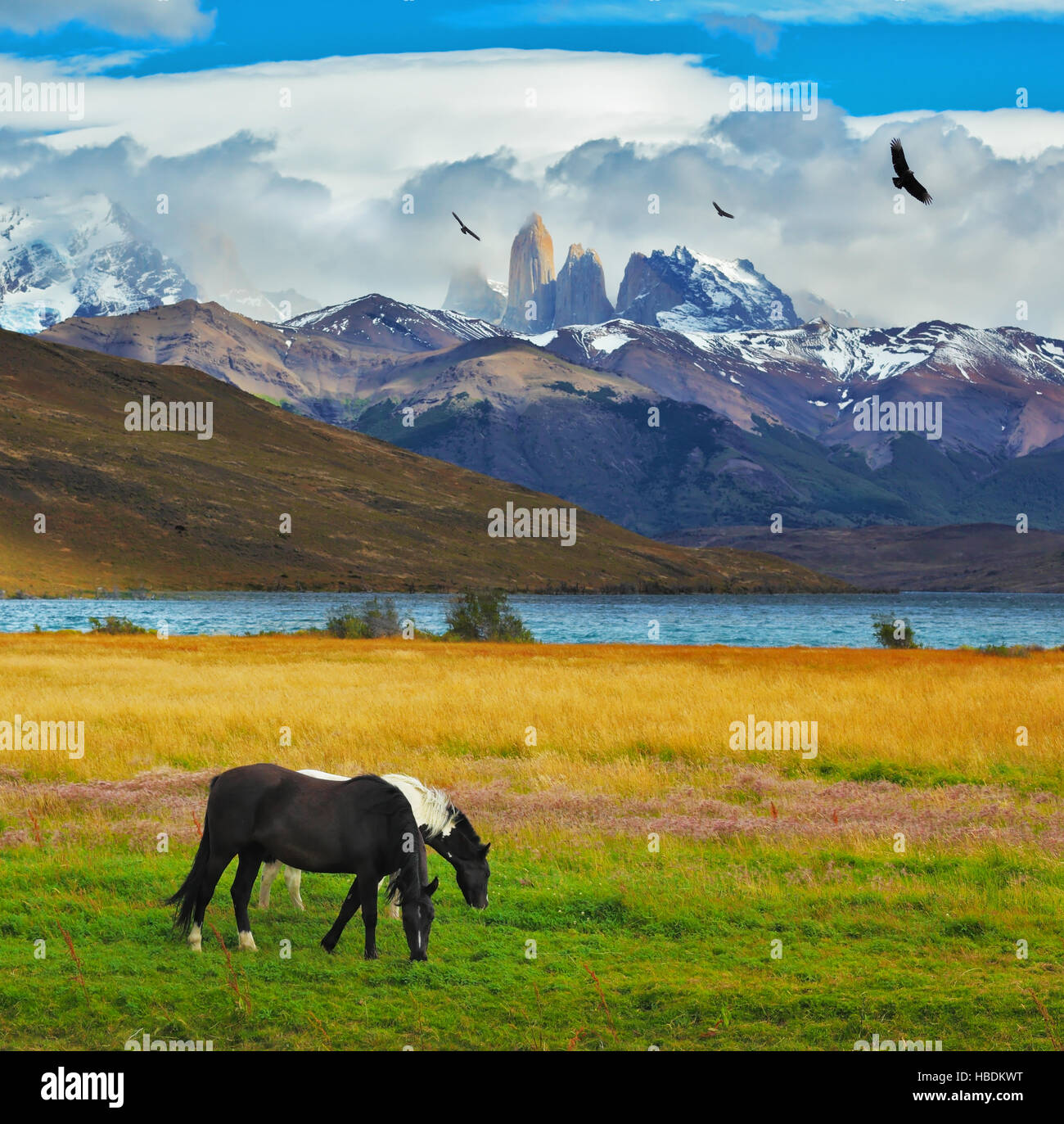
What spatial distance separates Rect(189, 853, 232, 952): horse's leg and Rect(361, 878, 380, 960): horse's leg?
1414 mm

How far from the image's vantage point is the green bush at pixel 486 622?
77500mm

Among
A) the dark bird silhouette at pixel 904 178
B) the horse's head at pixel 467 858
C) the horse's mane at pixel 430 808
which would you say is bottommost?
the horse's head at pixel 467 858

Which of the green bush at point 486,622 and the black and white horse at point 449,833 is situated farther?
the green bush at point 486,622

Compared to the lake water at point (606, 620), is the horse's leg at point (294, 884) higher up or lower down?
lower down

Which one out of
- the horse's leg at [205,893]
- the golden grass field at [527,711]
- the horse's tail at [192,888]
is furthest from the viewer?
the golden grass field at [527,711]

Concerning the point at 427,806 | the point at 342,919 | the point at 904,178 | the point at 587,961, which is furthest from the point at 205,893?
the point at 904,178

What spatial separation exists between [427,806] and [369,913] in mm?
1357

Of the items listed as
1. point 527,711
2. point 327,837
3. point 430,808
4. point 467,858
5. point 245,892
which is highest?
point 527,711

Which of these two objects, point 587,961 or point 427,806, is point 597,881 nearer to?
point 587,961

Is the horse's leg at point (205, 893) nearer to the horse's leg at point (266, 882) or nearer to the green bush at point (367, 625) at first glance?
the horse's leg at point (266, 882)

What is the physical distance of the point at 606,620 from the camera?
141125 millimetres

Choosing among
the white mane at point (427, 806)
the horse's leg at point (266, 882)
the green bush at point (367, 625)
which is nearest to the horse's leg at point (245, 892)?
the white mane at point (427, 806)

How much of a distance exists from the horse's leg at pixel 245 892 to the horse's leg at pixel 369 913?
109cm

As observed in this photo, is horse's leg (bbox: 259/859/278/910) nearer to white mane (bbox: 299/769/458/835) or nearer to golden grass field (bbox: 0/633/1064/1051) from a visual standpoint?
golden grass field (bbox: 0/633/1064/1051)
